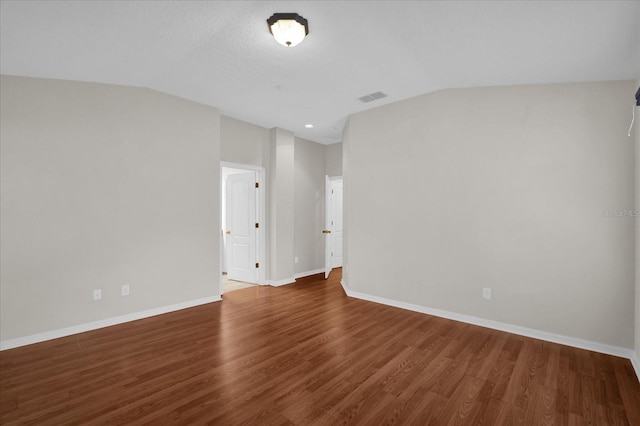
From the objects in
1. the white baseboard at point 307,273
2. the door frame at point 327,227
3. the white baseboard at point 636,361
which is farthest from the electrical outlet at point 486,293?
the white baseboard at point 307,273

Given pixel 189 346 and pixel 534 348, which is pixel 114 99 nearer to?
pixel 189 346

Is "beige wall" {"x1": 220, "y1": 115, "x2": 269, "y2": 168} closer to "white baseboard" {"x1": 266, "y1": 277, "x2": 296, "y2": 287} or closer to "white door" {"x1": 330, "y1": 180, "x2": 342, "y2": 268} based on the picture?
"white door" {"x1": 330, "y1": 180, "x2": 342, "y2": 268}

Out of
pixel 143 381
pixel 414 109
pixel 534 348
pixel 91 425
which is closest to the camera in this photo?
pixel 91 425

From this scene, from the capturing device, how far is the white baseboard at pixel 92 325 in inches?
118

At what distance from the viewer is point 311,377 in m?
2.43

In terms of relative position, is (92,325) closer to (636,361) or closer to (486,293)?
(486,293)

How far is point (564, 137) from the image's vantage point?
10.2ft

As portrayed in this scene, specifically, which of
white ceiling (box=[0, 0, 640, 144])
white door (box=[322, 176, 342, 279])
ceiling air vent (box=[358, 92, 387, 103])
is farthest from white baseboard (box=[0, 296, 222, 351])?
ceiling air vent (box=[358, 92, 387, 103])

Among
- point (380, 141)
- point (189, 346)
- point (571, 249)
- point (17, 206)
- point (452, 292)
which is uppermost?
point (380, 141)

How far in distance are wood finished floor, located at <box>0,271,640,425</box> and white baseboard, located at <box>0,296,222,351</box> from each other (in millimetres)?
102

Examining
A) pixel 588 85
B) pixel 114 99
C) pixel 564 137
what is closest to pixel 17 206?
pixel 114 99

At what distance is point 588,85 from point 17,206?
5.96 metres

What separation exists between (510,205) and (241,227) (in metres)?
4.46

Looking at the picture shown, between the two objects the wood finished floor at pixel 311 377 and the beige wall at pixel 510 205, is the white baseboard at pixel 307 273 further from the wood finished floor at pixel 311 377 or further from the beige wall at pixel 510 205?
the wood finished floor at pixel 311 377
